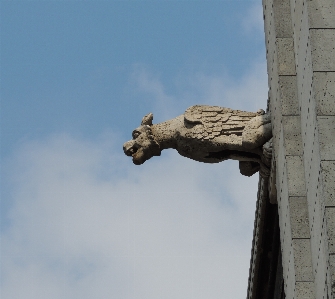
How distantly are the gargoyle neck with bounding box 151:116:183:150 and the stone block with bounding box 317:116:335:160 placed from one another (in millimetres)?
4533

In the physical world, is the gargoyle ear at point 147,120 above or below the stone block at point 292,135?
above

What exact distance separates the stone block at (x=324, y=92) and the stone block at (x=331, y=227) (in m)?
1.19

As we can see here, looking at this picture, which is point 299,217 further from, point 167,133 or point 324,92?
point 167,133

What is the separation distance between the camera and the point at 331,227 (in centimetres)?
1332

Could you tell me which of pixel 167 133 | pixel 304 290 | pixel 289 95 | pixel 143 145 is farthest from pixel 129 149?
pixel 304 290

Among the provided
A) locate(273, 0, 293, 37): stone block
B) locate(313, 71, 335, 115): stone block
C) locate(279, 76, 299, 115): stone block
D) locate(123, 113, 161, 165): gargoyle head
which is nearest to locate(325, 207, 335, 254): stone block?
locate(313, 71, 335, 115): stone block

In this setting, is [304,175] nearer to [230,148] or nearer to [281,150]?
[281,150]

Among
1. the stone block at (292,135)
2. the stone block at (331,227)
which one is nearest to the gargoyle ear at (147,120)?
the stone block at (292,135)

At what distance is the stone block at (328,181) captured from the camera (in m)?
13.5

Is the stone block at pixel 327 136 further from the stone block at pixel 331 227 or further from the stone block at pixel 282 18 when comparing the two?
the stone block at pixel 282 18

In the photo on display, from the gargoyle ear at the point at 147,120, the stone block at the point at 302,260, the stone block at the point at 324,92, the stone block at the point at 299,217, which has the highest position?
the gargoyle ear at the point at 147,120

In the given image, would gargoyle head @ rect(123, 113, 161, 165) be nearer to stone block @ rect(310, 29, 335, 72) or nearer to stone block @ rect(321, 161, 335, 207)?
stone block @ rect(310, 29, 335, 72)

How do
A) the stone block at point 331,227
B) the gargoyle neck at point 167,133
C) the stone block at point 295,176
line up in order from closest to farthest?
the stone block at point 331,227
the stone block at point 295,176
the gargoyle neck at point 167,133

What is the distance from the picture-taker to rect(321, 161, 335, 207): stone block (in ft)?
44.3
